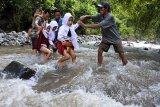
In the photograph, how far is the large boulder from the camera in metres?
8.64

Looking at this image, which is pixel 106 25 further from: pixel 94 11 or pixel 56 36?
pixel 94 11

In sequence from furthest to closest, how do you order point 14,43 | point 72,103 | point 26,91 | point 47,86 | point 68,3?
point 68,3, point 14,43, point 47,86, point 26,91, point 72,103

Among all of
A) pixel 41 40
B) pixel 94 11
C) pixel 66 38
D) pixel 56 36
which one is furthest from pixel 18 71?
pixel 94 11

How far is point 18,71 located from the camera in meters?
8.76

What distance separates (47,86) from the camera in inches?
314

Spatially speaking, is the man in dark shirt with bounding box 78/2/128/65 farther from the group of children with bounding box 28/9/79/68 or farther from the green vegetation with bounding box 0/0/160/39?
the green vegetation with bounding box 0/0/160/39

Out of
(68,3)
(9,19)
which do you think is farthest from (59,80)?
(68,3)

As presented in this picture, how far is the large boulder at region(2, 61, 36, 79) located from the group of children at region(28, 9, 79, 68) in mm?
1275

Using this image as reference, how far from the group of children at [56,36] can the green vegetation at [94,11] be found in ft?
23.4

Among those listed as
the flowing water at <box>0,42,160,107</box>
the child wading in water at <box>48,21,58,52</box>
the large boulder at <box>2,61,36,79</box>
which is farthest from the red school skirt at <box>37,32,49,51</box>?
the large boulder at <box>2,61,36,79</box>

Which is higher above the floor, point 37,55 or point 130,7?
Result: point 130,7

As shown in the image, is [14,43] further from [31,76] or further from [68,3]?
[68,3]

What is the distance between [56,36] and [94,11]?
30690 millimetres

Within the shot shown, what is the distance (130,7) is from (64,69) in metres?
9.37
